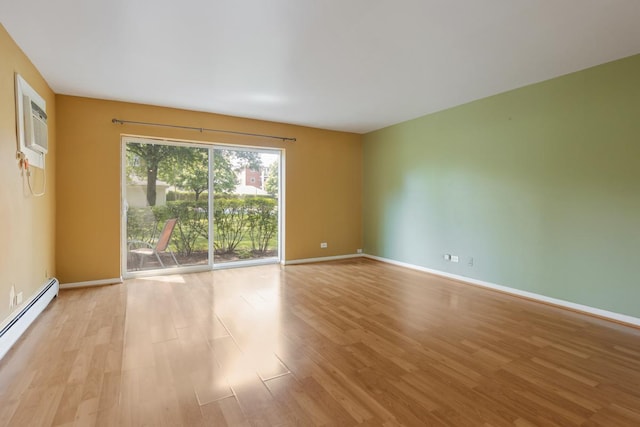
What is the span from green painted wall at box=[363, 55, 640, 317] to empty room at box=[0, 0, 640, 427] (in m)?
0.02

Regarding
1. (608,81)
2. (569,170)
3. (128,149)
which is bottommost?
(569,170)

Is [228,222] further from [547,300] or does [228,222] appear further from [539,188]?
[547,300]

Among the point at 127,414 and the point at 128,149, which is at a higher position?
the point at 128,149

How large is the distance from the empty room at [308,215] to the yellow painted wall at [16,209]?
3cm

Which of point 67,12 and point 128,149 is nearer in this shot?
point 67,12

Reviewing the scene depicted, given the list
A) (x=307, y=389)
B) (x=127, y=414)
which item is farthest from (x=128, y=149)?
(x=307, y=389)


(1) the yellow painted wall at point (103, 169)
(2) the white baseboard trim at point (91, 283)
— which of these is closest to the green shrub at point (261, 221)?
(1) the yellow painted wall at point (103, 169)

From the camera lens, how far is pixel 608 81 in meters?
3.17

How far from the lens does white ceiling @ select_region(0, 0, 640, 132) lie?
2283 mm

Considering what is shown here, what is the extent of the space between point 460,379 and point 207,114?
4.83 m

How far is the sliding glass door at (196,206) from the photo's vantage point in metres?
4.69

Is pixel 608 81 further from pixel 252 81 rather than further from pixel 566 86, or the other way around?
pixel 252 81

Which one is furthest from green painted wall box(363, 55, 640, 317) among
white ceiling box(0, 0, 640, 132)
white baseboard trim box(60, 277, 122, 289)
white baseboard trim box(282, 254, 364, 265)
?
white baseboard trim box(60, 277, 122, 289)

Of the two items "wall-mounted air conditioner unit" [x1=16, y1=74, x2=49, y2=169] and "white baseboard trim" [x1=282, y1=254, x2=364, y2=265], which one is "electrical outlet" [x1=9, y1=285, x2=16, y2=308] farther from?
"white baseboard trim" [x1=282, y1=254, x2=364, y2=265]
